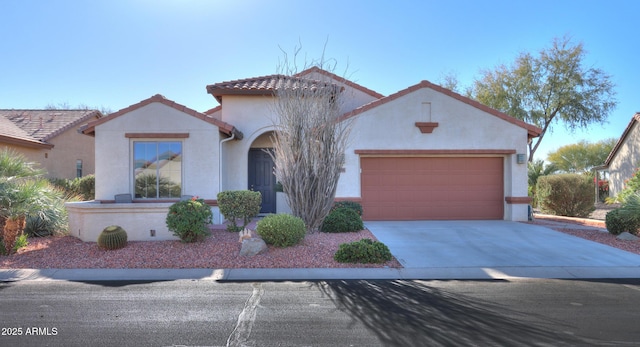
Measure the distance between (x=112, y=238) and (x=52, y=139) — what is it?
1458 centimetres

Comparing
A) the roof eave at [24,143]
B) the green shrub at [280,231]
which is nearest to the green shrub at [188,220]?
the green shrub at [280,231]

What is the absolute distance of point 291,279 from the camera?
23.0 ft

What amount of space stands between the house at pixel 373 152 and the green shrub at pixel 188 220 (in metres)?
3.06

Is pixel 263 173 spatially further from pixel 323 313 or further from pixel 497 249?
pixel 323 313

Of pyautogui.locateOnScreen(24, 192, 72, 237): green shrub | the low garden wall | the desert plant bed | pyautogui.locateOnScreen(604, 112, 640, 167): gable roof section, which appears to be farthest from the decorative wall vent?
pyautogui.locateOnScreen(604, 112, 640, 167): gable roof section

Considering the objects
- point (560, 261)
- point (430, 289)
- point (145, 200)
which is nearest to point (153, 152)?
point (145, 200)

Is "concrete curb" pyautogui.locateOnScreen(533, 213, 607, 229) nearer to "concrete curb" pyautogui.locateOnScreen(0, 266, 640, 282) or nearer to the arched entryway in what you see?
"concrete curb" pyautogui.locateOnScreen(0, 266, 640, 282)

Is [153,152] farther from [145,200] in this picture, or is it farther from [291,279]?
[291,279]

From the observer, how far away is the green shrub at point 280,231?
8469 mm

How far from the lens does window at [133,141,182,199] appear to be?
39.8 feet

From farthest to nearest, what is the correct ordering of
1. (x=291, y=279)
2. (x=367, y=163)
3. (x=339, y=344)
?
(x=367, y=163) → (x=291, y=279) → (x=339, y=344)

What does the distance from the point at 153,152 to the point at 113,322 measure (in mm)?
8016

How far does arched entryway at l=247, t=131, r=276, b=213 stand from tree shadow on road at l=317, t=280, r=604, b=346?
874cm

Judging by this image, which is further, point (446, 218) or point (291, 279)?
point (446, 218)
